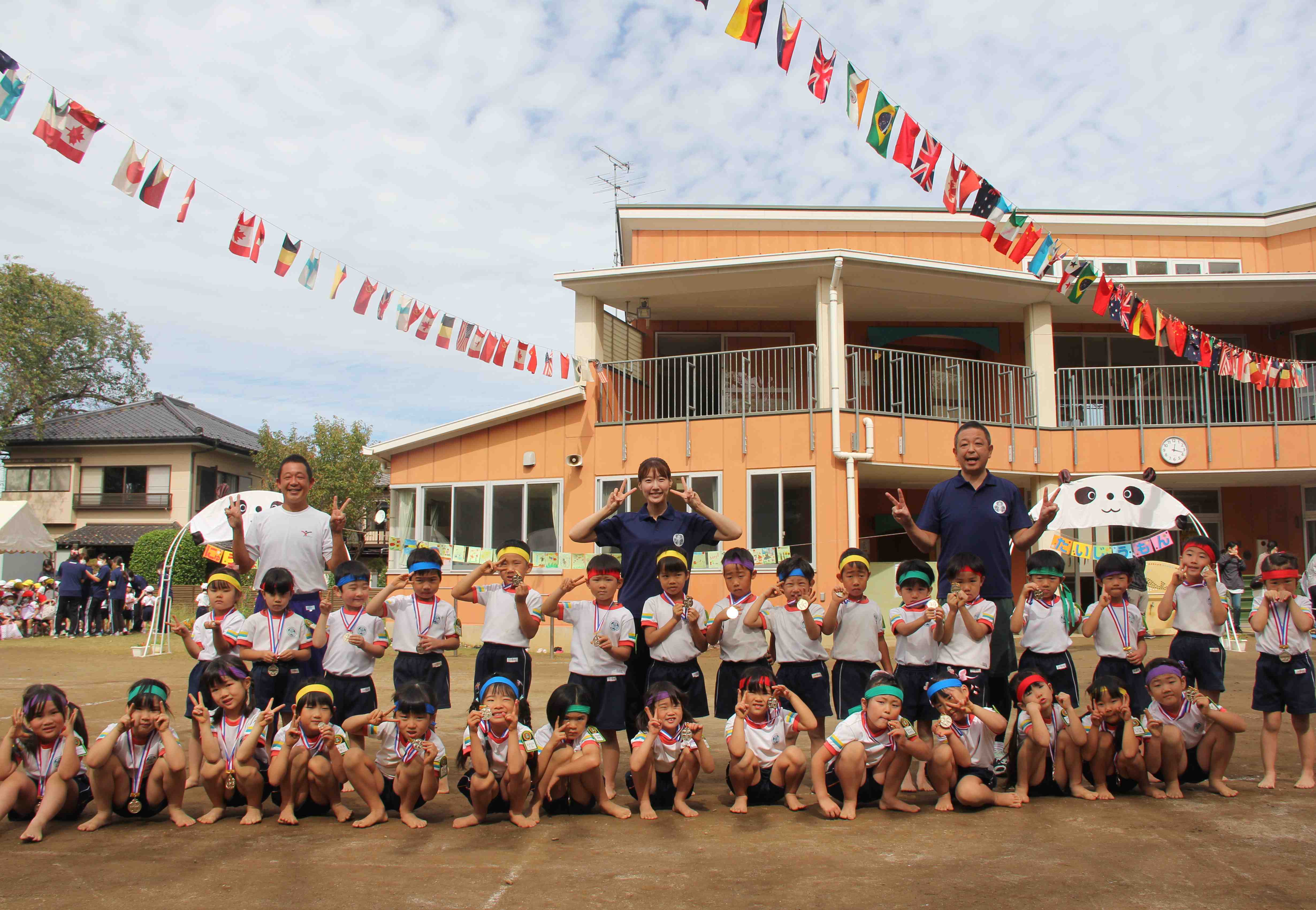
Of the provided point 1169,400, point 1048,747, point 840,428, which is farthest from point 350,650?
point 1169,400

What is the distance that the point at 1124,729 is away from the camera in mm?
4902

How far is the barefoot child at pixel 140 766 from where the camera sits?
4531mm

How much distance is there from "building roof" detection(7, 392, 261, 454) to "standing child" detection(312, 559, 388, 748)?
29961 millimetres

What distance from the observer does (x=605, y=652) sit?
5.07 meters

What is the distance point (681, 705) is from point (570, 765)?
63 cm

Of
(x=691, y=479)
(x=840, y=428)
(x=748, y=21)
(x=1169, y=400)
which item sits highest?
(x=748, y=21)

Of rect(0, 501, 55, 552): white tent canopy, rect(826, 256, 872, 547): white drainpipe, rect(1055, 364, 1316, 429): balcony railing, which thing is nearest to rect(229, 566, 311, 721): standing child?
rect(826, 256, 872, 547): white drainpipe

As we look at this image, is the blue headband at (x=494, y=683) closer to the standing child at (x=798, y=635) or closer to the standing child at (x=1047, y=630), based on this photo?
the standing child at (x=798, y=635)

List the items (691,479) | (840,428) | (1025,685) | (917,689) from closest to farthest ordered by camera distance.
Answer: (1025,685)
(917,689)
(840,428)
(691,479)

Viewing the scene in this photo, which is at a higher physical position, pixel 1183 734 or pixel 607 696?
pixel 607 696

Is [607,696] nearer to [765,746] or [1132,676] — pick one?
[765,746]

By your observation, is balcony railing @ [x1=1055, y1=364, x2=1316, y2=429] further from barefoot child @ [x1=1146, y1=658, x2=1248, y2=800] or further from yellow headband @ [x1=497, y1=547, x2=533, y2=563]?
yellow headband @ [x1=497, y1=547, x2=533, y2=563]

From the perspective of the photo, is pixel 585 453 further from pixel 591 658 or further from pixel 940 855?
pixel 940 855

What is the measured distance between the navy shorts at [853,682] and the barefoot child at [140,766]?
3451 mm
